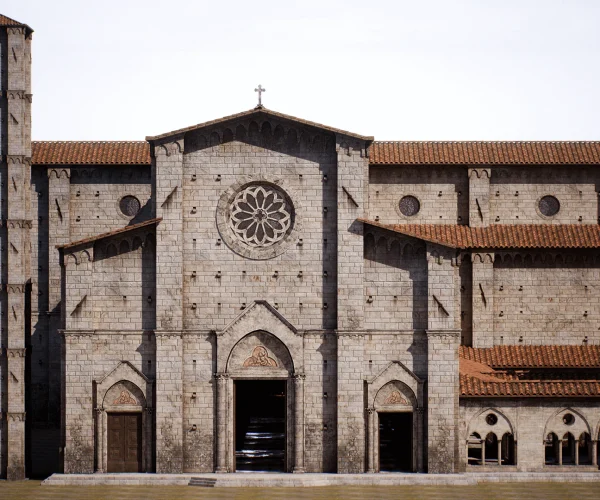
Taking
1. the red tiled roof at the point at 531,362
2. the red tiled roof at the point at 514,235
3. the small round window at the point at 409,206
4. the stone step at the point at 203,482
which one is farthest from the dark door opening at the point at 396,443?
the small round window at the point at 409,206

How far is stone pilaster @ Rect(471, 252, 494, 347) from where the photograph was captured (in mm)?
61719

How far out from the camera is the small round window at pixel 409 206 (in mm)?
63906

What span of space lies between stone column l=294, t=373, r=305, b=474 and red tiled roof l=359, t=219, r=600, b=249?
12.7 m

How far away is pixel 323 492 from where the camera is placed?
49281mm

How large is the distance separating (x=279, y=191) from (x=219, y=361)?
304 inches

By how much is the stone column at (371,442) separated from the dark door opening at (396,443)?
2.23ft

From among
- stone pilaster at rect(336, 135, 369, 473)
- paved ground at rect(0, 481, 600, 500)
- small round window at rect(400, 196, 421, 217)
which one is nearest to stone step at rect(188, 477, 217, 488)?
paved ground at rect(0, 481, 600, 500)

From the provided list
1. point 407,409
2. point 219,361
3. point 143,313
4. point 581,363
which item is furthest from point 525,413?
point 143,313

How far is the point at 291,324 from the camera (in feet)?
171

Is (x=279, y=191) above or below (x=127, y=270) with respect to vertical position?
above

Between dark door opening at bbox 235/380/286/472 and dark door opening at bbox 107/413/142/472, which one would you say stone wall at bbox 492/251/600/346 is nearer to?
dark door opening at bbox 235/380/286/472

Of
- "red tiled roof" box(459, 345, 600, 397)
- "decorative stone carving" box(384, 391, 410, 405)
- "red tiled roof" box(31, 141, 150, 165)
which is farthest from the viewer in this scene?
"red tiled roof" box(31, 141, 150, 165)

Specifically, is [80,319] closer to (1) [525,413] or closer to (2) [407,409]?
(2) [407,409]

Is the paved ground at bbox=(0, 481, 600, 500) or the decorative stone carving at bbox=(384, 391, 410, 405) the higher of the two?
the decorative stone carving at bbox=(384, 391, 410, 405)
